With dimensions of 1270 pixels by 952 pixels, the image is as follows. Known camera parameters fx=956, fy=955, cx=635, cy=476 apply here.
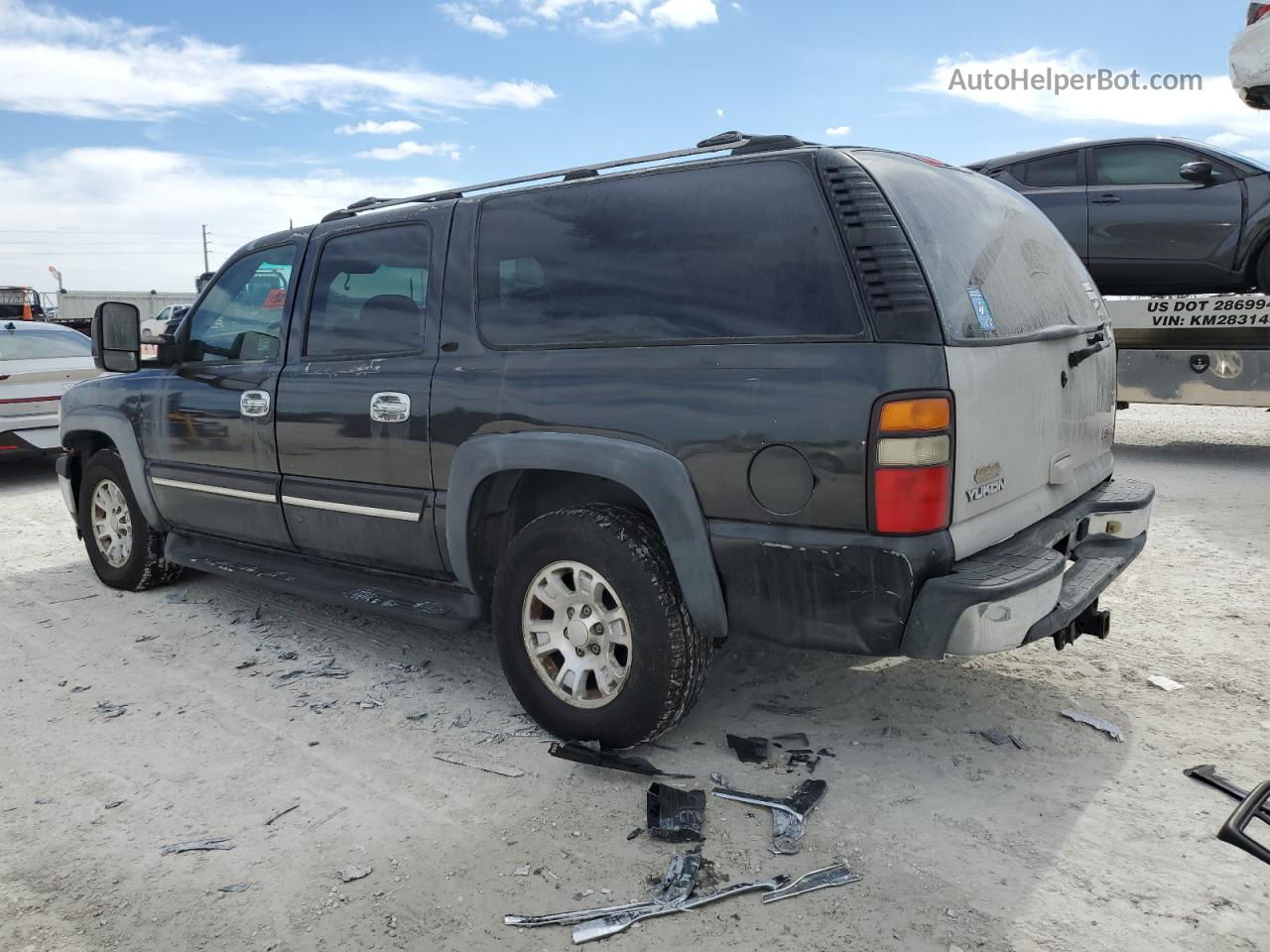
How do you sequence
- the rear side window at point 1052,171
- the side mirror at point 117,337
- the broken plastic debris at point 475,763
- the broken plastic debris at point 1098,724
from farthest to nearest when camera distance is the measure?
the rear side window at point 1052,171
the side mirror at point 117,337
the broken plastic debris at point 1098,724
the broken plastic debris at point 475,763

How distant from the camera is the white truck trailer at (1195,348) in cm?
850

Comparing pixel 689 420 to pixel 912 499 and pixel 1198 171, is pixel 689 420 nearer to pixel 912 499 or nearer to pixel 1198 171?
pixel 912 499

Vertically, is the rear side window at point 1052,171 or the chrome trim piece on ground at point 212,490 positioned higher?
the rear side window at point 1052,171

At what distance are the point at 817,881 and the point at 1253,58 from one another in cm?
696

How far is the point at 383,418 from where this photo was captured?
146 inches

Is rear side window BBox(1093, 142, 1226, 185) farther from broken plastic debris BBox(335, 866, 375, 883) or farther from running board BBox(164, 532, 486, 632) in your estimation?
broken plastic debris BBox(335, 866, 375, 883)

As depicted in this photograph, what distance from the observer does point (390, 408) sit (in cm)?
368

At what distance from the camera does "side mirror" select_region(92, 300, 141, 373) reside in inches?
188

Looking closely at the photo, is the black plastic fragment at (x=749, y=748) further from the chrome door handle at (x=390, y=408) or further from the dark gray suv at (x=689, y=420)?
the chrome door handle at (x=390, y=408)

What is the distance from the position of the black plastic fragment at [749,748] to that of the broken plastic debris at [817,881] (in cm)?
62

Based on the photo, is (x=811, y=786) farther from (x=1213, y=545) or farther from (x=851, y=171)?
(x=1213, y=545)

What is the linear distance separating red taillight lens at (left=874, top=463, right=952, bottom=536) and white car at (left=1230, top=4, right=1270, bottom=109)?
19.8ft

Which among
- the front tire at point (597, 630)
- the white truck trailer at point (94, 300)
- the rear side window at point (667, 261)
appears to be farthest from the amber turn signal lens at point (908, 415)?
the white truck trailer at point (94, 300)

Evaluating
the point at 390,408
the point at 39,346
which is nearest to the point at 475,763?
the point at 390,408
